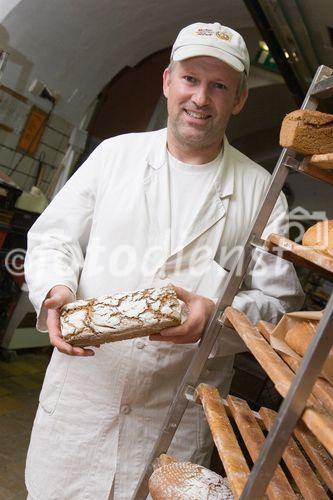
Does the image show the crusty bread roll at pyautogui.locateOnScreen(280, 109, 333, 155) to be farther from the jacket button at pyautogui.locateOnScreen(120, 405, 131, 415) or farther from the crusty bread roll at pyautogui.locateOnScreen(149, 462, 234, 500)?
the jacket button at pyautogui.locateOnScreen(120, 405, 131, 415)

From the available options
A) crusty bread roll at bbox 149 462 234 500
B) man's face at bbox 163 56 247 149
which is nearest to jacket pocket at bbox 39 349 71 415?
crusty bread roll at bbox 149 462 234 500

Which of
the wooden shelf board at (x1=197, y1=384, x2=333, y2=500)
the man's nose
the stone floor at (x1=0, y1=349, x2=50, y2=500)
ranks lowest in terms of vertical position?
the stone floor at (x1=0, y1=349, x2=50, y2=500)

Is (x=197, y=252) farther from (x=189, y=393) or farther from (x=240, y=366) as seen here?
(x=240, y=366)

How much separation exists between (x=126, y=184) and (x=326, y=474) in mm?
1062

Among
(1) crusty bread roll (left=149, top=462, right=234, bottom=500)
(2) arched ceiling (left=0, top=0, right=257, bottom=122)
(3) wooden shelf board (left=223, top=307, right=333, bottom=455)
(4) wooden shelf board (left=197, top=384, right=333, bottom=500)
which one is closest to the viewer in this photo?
(3) wooden shelf board (left=223, top=307, right=333, bottom=455)

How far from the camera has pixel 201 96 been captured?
5.68 ft

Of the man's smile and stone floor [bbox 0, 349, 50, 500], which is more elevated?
the man's smile

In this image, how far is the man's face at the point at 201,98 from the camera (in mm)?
1752

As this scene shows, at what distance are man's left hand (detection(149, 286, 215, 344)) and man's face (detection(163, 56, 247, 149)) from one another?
525mm

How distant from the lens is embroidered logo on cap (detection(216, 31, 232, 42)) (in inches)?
68.3

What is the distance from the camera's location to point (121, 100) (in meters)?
6.08

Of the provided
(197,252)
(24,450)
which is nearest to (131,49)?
(24,450)

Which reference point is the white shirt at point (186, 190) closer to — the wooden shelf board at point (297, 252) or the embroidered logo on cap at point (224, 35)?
the embroidered logo on cap at point (224, 35)

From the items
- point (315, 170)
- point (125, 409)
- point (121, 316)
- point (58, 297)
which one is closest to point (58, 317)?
point (58, 297)
